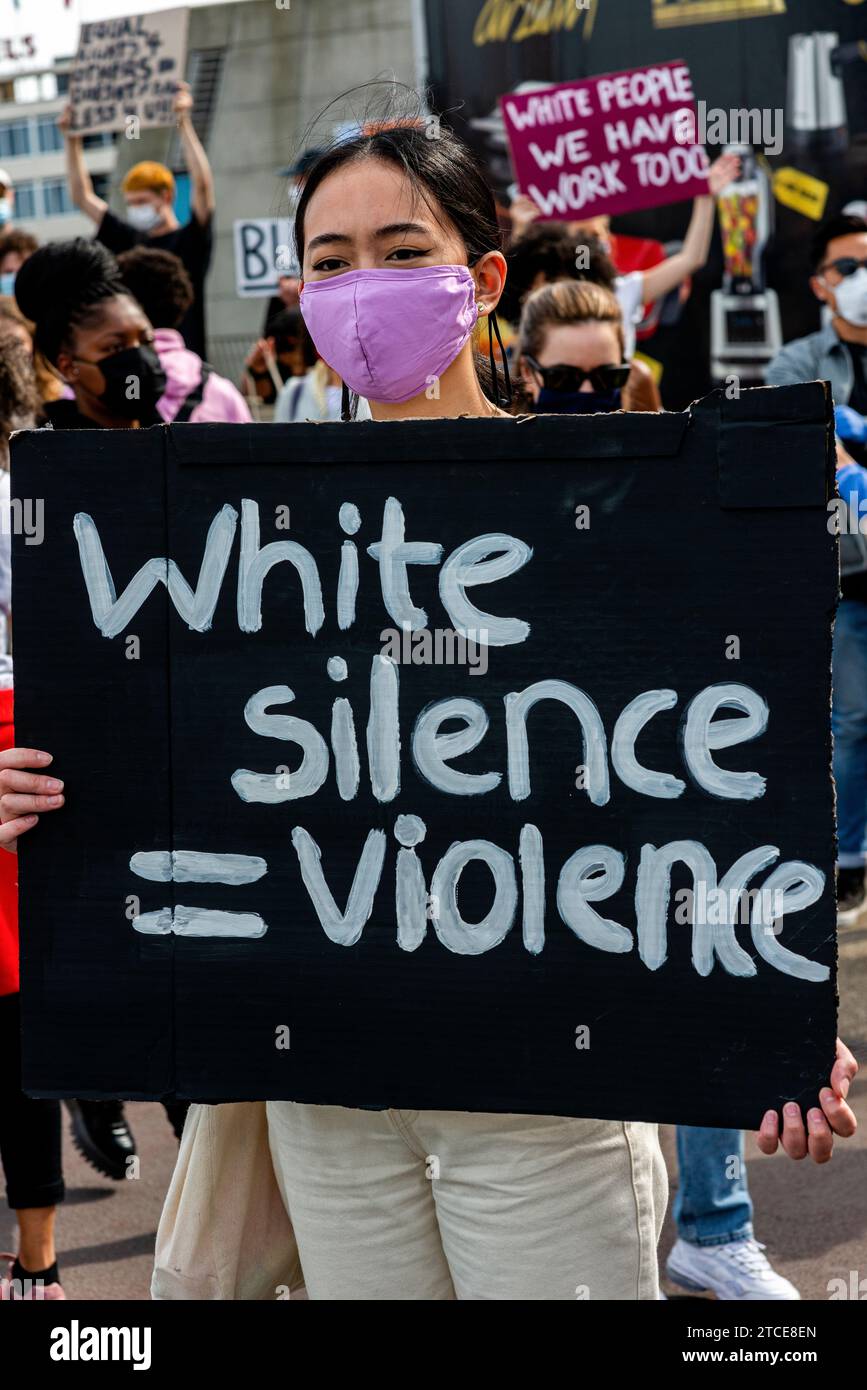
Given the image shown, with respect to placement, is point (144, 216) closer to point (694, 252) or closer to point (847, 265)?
point (694, 252)

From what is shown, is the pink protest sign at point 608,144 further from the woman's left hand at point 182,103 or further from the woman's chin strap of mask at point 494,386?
the woman's chin strap of mask at point 494,386

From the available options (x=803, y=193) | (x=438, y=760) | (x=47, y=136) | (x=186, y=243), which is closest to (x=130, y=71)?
(x=186, y=243)

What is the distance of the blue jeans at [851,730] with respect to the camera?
547 centimetres

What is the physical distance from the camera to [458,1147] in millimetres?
1839

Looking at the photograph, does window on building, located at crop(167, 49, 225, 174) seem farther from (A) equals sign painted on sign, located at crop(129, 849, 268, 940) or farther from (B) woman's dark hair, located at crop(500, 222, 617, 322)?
(A) equals sign painted on sign, located at crop(129, 849, 268, 940)

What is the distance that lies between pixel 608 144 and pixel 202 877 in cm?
592

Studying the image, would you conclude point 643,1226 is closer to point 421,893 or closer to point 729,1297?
point 421,893

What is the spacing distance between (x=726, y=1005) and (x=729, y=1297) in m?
1.59

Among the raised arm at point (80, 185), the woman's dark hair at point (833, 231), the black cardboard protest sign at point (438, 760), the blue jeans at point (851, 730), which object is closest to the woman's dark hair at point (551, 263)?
the woman's dark hair at point (833, 231)

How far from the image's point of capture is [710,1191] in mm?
3119

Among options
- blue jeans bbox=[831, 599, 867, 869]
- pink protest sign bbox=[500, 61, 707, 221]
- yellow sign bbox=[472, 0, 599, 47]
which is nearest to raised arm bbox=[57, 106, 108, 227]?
pink protest sign bbox=[500, 61, 707, 221]

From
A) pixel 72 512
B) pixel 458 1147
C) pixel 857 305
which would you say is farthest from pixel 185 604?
pixel 857 305

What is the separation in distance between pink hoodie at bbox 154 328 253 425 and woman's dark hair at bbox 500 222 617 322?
2.90ft

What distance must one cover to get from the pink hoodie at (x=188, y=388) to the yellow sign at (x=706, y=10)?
5.67 m
